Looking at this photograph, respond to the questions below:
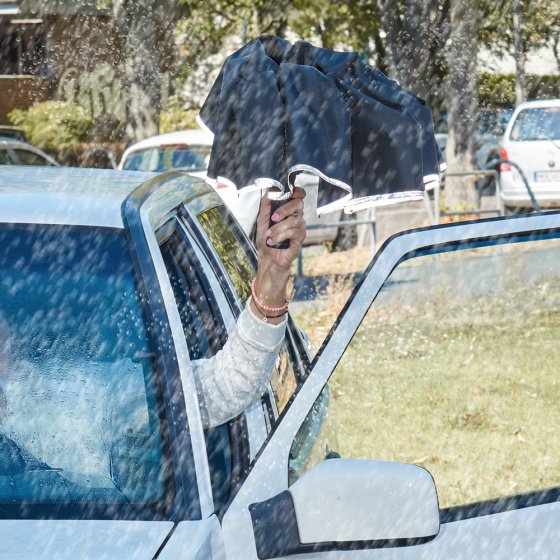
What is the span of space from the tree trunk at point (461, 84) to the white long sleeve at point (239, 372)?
18.2 meters

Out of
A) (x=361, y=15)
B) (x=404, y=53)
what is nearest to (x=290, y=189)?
(x=404, y=53)

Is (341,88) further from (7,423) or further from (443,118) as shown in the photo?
(443,118)

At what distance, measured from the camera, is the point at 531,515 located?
215 centimetres

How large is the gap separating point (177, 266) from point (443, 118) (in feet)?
90.1

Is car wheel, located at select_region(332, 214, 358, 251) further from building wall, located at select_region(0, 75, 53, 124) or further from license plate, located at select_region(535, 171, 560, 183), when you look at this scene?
building wall, located at select_region(0, 75, 53, 124)

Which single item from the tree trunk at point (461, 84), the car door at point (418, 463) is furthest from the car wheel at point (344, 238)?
the car door at point (418, 463)

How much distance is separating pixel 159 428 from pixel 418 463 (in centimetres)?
114

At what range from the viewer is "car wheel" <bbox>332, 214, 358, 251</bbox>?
1461 centimetres

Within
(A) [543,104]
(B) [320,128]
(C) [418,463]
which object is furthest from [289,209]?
(A) [543,104]

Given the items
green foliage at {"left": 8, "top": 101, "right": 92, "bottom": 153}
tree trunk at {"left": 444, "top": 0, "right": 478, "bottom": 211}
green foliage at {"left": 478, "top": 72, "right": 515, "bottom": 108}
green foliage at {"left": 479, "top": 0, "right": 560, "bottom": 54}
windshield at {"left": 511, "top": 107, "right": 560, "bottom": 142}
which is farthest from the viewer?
green foliage at {"left": 478, "top": 72, "right": 515, "bottom": 108}

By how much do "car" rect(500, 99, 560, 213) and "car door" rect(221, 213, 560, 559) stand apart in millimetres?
11461

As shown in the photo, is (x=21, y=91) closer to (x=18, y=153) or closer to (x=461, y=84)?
(x=461, y=84)

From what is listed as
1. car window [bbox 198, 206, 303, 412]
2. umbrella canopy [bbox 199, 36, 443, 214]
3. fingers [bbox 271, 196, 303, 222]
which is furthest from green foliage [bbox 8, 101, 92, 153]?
umbrella canopy [bbox 199, 36, 443, 214]

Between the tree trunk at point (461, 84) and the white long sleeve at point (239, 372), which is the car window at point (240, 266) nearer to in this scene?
the white long sleeve at point (239, 372)
